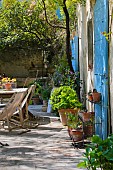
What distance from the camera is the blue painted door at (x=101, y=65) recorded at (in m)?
5.48

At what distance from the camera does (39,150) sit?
5.73m

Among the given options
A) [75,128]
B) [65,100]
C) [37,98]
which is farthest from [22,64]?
[75,128]

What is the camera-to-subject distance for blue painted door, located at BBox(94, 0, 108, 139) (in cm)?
548

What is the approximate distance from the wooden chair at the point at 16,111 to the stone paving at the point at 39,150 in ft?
1.01

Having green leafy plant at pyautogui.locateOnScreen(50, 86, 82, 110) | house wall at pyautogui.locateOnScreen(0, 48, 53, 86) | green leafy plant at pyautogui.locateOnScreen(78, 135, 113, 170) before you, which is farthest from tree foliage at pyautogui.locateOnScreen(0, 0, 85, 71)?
green leafy plant at pyautogui.locateOnScreen(78, 135, 113, 170)

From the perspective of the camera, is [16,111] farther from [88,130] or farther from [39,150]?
[39,150]

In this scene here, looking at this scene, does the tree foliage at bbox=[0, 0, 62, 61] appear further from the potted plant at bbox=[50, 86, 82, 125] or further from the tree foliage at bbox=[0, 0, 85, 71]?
the potted plant at bbox=[50, 86, 82, 125]

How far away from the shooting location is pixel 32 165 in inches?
188

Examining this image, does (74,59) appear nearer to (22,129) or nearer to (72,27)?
(72,27)

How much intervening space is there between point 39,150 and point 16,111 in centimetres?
282

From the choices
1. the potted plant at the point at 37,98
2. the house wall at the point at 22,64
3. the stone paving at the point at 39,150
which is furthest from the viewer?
the house wall at the point at 22,64

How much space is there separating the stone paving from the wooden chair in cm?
31

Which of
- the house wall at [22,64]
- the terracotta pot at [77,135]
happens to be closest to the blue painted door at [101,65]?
the terracotta pot at [77,135]

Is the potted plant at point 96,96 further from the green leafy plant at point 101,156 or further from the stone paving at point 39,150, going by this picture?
the green leafy plant at point 101,156
